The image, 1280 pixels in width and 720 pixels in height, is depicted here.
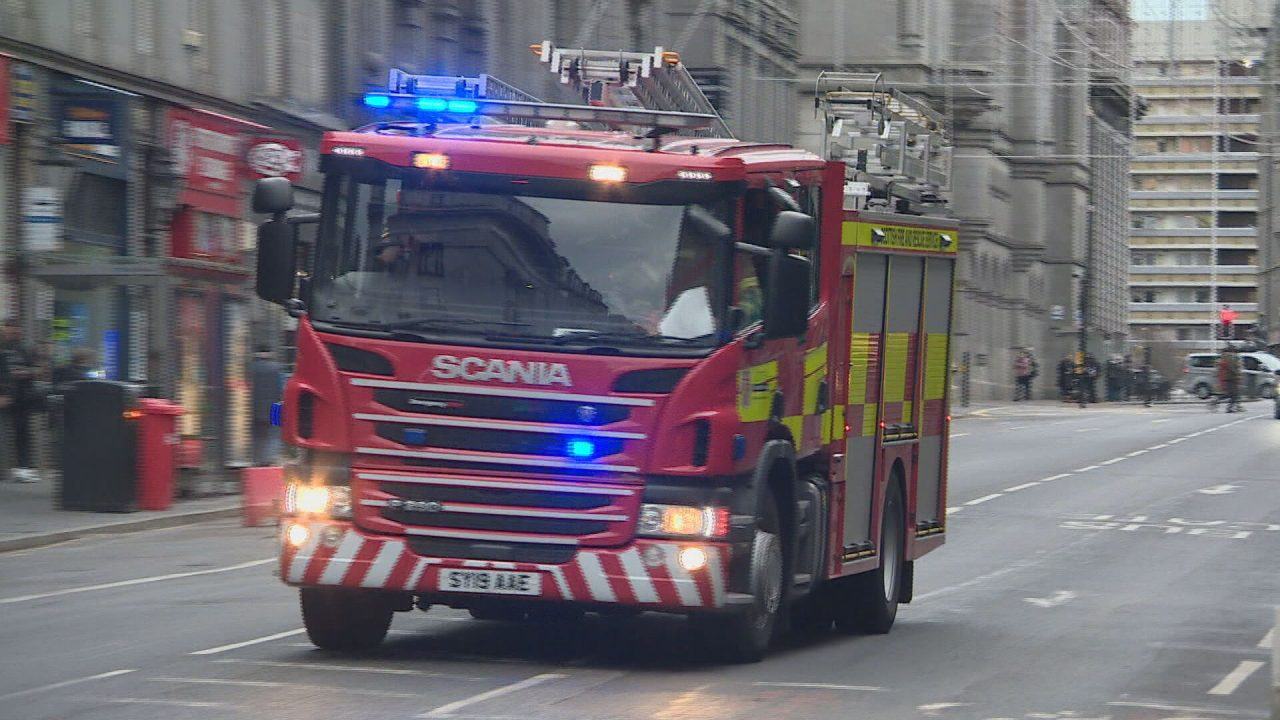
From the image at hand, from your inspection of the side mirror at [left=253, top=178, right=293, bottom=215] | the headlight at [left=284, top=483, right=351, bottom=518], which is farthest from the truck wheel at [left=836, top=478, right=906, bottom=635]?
the side mirror at [left=253, top=178, right=293, bottom=215]

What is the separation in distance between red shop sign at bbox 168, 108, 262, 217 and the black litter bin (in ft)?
21.6

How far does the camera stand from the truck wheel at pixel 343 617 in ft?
38.7

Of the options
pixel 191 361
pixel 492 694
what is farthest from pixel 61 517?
pixel 492 694

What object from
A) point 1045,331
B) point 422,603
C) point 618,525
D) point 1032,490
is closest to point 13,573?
point 422,603

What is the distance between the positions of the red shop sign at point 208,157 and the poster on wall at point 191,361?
2858 mm

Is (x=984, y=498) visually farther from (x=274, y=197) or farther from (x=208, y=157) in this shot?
(x=274, y=197)

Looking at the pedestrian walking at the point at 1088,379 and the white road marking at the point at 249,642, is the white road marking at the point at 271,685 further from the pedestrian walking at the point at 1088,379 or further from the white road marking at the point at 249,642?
the pedestrian walking at the point at 1088,379

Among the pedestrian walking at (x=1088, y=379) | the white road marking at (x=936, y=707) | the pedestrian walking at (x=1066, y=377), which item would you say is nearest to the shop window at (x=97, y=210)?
the white road marking at (x=936, y=707)

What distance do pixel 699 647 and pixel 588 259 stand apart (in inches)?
108

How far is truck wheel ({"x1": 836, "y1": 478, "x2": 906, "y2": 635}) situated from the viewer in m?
14.3

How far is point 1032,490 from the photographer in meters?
31.0

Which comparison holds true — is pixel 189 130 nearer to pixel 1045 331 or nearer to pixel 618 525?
pixel 618 525

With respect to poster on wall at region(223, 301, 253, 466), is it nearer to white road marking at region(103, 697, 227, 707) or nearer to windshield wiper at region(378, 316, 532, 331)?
windshield wiper at region(378, 316, 532, 331)

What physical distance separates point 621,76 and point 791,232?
4.30 metres
